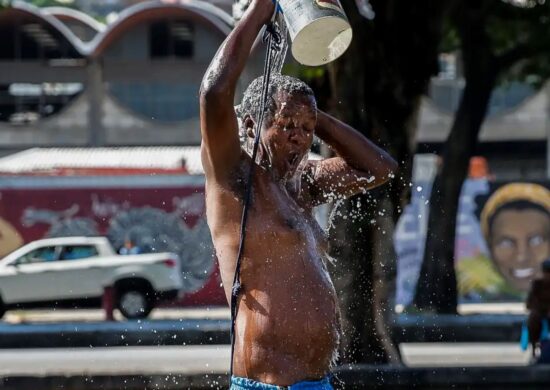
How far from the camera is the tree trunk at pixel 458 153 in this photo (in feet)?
50.8

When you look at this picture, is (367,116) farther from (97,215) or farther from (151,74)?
(151,74)

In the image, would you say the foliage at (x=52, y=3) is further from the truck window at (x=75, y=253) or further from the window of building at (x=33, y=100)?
the truck window at (x=75, y=253)

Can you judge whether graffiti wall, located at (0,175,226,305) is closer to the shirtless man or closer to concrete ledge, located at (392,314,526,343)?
concrete ledge, located at (392,314,526,343)

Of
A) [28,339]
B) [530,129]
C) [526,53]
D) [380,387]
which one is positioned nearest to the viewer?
[380,387]

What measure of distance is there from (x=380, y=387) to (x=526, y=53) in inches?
393

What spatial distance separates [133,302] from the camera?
1850cm

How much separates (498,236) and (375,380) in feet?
53.5

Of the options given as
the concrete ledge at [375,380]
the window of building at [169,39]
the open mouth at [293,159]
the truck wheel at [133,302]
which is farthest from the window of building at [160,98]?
the open mouth at [293,159]

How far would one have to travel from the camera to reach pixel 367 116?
9250 mm

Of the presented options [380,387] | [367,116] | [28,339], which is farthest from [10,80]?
[380,387]

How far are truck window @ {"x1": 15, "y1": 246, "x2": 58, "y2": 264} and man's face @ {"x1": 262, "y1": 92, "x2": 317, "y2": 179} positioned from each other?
16186mm

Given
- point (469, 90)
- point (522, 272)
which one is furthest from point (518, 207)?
point (469, 90)

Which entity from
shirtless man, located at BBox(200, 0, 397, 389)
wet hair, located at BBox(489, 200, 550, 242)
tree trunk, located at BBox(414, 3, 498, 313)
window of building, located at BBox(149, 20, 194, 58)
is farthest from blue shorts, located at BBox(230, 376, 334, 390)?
window of building, located at BBox(149, 20, 194, 58)

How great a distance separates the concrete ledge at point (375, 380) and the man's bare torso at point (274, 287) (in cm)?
355
